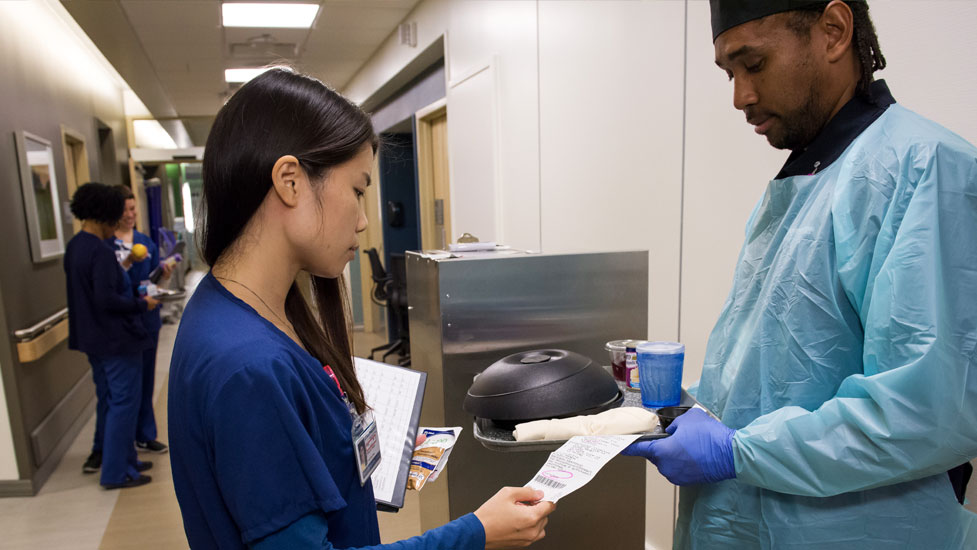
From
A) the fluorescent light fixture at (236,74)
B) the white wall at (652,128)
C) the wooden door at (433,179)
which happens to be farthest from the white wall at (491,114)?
the fluorescent light fixture at (236,74)

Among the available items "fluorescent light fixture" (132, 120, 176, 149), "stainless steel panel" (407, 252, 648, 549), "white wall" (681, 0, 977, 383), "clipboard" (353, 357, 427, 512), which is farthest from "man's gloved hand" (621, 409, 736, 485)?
"fluorescent light fixture" (132, 120, 176, 149)

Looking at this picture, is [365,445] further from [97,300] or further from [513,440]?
[97,300]

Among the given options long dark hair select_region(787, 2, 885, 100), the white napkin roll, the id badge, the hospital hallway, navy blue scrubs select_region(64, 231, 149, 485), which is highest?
long dark hair select_region(787, 2, 885, 100)

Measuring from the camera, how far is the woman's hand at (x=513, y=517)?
83cm

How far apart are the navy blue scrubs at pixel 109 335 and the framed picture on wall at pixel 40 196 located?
84 cm

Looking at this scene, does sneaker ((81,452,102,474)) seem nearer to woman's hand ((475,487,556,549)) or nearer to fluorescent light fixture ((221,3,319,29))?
fluorescent light fixture ((221,3,319,29))

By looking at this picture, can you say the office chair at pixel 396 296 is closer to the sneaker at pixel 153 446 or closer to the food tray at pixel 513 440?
the sneaker at pixel 153 446

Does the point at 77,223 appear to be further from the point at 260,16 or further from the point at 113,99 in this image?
the point at 113,99

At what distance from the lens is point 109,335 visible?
317 cm

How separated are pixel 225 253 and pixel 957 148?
0.99 m

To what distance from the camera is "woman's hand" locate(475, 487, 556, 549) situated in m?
0.83

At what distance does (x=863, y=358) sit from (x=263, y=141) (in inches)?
34.4

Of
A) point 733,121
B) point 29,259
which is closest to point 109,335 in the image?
point 29,259

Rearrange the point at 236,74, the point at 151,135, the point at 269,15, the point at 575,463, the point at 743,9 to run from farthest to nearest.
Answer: the point at 151,135 → the point at 236,74 → the point at 269,15 → the point at 743,9 → the point at 575,463
